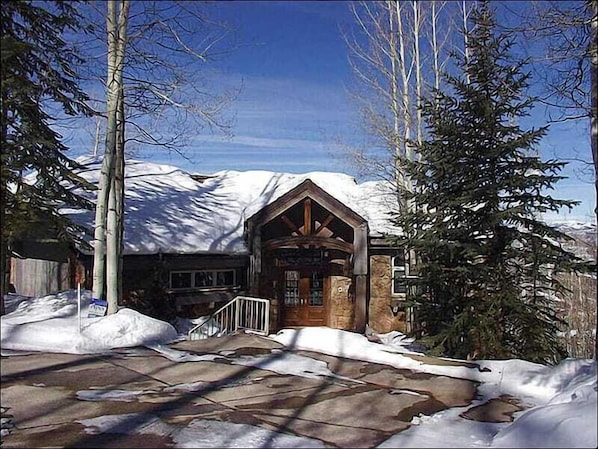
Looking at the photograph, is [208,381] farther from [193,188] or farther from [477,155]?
[193,188]

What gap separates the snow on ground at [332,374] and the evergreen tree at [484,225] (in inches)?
60.7

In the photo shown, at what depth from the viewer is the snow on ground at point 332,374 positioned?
4721 millimetres

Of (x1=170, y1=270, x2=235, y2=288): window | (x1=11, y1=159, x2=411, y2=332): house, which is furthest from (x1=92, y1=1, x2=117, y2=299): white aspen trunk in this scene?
(x1=170, y1=270, x2=235, y2=288): window

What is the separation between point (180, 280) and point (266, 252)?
277 cm

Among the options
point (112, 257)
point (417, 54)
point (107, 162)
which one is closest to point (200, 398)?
point (112, 257)

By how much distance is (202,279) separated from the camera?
53.8ft

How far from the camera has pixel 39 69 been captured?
7.93m

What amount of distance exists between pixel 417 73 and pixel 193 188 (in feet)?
28.8

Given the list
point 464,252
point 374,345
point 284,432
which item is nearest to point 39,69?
point 284,432

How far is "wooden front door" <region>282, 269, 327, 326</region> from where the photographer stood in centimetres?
1848

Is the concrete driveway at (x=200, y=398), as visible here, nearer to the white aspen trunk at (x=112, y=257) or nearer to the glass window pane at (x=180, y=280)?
the white aspen trunk at (x=112, y=257)

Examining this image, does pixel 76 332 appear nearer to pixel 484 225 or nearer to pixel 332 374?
pixel 332 374

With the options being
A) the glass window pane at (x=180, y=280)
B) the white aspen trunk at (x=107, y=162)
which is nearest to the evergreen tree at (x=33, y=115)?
the white aspen trunk at (x=107, y=162)

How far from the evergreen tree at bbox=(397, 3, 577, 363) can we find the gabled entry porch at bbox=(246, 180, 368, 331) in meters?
5.64
